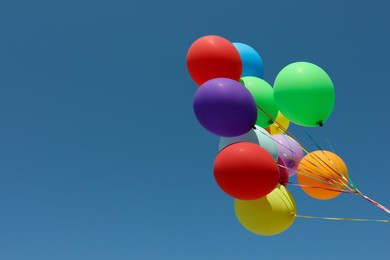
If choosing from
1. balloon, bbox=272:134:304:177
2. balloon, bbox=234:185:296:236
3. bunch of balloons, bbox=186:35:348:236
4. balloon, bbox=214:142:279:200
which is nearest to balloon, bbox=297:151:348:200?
bunch of balloons, bbox=186:35:348:236

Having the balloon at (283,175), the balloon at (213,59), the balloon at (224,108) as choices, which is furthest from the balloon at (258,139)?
the balloon at (213,59)

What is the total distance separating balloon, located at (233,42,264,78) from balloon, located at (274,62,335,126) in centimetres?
95

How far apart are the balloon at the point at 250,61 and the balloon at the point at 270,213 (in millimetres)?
2170

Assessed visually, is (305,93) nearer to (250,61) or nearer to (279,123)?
(279,123)

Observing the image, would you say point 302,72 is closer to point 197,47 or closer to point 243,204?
point 197,47

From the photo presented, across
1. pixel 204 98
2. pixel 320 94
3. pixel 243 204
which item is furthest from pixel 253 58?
pixel 243 204

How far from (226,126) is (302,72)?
1.58m

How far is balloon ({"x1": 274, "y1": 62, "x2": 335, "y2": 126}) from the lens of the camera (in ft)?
20.4

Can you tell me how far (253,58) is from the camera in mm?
7402

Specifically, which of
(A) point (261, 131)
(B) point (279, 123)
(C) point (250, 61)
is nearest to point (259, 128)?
(A) point (261, 131)

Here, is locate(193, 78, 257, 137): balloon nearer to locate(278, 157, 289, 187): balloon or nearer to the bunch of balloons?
the bunch of balloons

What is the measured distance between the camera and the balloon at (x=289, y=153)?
6982 mm

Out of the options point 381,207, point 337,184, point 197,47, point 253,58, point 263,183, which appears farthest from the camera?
point 253,58

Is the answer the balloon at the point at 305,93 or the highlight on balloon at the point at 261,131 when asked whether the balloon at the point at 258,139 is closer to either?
the highlight on balloon at the point at 261,131
